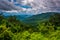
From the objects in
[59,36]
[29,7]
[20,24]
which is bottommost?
[59,36]

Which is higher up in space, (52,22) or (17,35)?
(52,22)

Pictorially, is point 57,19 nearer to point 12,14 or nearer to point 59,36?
point 59,36

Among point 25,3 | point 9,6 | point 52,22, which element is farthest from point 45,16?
point 9,6

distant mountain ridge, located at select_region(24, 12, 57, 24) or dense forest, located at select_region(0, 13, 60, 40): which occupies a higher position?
distant mountain ridge, located at select_region(24, 12, 57, 24)

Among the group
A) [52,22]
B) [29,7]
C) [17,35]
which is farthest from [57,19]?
[17,35]

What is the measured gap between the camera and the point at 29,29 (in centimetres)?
218

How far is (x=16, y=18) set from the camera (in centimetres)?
219

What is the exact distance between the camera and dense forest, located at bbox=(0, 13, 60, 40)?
7.08 feet

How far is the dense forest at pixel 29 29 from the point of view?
2.16 meters

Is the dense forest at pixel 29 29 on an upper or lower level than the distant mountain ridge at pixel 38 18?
lower

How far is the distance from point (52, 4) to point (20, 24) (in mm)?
437

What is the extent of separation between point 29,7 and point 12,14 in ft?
0.70

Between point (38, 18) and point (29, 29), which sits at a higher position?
point (38, 18)

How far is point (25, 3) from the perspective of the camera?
2201mm
